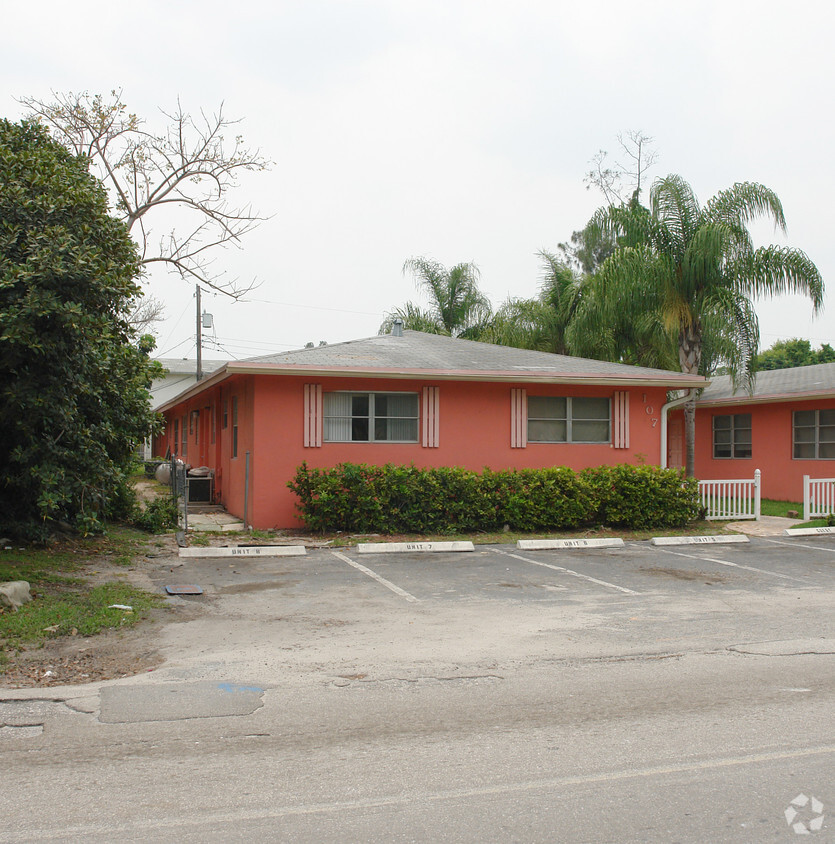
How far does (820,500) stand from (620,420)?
15.7ft

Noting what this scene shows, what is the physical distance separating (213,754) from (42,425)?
24.5 feet

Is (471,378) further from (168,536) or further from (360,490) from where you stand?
(168,536)

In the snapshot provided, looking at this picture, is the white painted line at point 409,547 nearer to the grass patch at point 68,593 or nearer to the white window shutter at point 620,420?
the grass patch at point 68,593

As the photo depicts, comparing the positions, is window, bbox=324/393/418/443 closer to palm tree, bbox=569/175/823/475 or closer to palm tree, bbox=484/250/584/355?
palm tree, bbox=569/175/823/475

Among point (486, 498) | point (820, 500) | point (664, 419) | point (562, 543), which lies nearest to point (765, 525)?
point (820, 500)

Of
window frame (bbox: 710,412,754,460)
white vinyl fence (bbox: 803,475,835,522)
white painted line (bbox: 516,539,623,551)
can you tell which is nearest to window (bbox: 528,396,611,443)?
white painted line (bbox: 516,539,623,551)

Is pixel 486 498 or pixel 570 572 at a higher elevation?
pixel 486 498

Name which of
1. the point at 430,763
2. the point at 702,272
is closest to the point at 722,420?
the point at 702,272

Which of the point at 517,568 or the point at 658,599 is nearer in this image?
the point at 658,599

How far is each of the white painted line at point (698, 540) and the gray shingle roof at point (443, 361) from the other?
11.9ft

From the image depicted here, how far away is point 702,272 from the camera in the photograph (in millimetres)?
19188

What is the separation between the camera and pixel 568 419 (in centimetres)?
1731

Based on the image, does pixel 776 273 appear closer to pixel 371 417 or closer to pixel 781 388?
pixel 781 388

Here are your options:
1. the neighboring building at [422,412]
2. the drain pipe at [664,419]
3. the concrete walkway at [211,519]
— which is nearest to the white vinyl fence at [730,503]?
the drain pipe at [664,419]
